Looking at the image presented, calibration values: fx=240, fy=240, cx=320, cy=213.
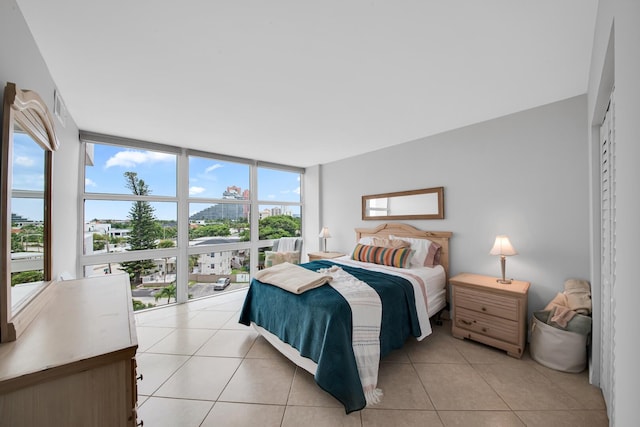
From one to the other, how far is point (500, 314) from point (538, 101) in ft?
7.01

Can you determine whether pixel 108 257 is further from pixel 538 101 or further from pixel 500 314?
pixel 538 101

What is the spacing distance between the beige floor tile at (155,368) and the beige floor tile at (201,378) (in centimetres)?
6

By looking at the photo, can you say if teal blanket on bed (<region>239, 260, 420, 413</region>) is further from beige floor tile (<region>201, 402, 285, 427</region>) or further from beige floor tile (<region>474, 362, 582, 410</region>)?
beige floor tile (<region>474, 362, 582, 410</region>)

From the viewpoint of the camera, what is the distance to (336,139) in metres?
3.45

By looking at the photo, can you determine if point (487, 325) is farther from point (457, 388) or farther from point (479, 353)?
point (457, 388)

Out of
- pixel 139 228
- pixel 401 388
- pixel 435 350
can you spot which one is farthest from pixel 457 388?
pixel 139 228

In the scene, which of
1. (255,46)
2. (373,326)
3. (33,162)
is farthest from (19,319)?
(373,326)

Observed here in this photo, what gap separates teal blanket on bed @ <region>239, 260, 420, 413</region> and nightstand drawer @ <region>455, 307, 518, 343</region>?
603 millimetres

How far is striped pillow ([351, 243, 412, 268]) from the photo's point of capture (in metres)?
3.06

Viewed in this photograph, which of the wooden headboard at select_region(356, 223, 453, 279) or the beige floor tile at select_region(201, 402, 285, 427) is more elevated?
the wooden headboard at select_region(356, 223, 453, 279)

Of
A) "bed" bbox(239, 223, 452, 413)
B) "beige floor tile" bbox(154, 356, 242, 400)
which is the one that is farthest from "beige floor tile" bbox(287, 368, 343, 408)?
"beige floor tile" bbox(154, 356, 242, 400)

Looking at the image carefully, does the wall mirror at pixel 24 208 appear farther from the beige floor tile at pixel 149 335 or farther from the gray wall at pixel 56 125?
the beige floor tile at pixel 149 335

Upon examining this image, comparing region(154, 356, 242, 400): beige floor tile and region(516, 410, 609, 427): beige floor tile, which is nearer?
region(516, 410, 609, 427): beige floor tile

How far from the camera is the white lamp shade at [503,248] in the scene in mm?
2428
